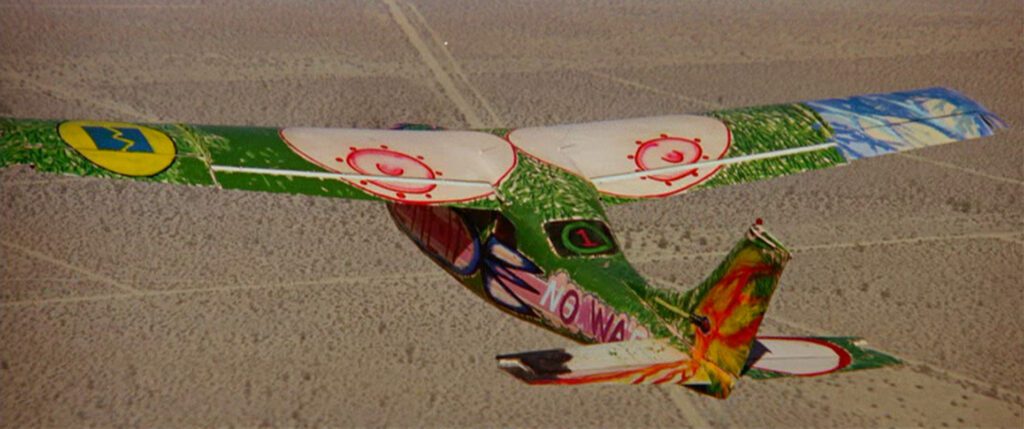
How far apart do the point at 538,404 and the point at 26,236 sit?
10009mm

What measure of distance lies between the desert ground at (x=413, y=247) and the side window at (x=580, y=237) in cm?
258

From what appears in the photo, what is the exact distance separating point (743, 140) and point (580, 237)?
455 cm

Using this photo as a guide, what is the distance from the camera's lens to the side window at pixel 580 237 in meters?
24.0

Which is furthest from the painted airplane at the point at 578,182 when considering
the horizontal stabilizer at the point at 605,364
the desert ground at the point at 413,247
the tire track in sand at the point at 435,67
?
the tire track in sand at the point at 435,67

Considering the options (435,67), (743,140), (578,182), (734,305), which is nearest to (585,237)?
(578,182)

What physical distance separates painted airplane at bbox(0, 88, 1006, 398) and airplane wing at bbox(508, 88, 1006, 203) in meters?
0.03

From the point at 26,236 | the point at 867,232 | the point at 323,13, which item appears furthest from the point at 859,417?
the point at 323,13

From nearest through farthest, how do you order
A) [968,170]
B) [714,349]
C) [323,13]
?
[714,349] → [968,170] → [323,13]

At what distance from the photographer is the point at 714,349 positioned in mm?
21469

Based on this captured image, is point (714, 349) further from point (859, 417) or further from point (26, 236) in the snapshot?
point (26, 236)

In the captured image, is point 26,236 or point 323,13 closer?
point 26,236

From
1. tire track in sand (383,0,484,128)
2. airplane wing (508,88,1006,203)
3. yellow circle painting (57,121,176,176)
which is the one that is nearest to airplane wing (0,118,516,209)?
yellow circle painting (57,121,176,176)

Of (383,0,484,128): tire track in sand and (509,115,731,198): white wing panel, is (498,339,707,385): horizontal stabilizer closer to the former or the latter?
(509,115,731,198): white wing panel

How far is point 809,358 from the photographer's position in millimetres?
22047
